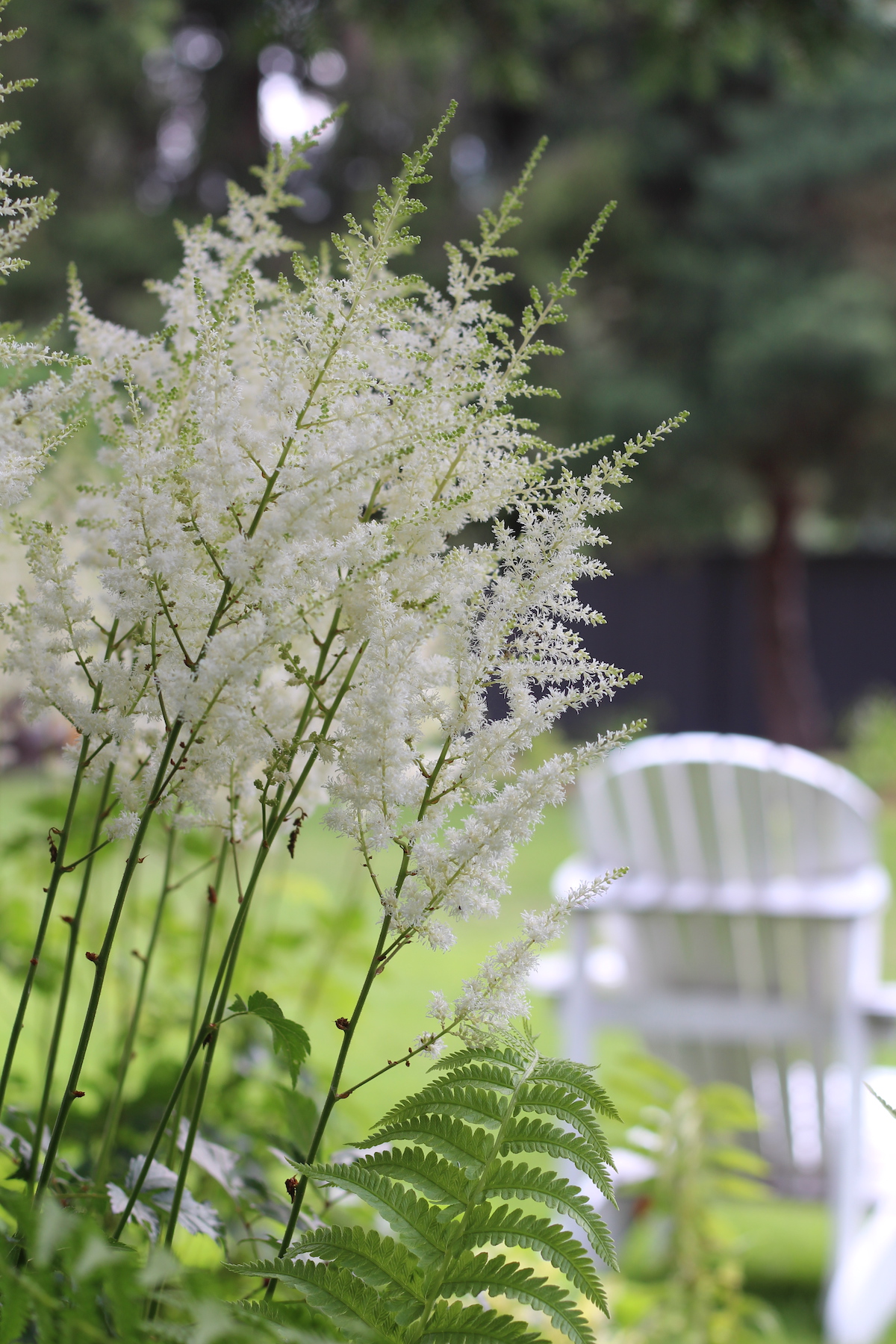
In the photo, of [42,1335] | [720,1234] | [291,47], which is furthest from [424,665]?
[291,47]

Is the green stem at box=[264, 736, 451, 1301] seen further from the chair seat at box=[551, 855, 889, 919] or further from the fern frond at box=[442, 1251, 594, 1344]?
the chair seat at box=[551, 855, 889, 919]

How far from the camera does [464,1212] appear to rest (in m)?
0.55

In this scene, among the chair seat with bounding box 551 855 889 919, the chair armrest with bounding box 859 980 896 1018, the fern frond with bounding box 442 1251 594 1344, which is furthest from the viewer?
the chair seat with bounding box 551 855 889 919

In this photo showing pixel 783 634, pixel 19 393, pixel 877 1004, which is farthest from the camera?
pixel 783 634

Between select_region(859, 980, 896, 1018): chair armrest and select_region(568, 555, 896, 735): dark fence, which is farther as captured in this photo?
select_region(568, 555, 896, 735): dark fence

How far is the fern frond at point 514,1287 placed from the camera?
499 mm

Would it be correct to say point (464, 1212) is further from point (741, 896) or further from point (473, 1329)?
point (741, 896)

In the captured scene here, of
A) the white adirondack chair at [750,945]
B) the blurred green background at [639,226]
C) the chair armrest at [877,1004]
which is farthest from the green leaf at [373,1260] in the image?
the blurred green background at [639,226]

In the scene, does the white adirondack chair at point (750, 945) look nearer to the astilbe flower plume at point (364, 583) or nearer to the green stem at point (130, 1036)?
the green stem at point (130, 1036)

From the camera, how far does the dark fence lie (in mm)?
11367

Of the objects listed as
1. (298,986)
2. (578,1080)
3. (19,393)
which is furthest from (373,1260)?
(298,986)

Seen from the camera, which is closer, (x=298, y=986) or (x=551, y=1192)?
(x=551, y=1192)

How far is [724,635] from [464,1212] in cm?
1139

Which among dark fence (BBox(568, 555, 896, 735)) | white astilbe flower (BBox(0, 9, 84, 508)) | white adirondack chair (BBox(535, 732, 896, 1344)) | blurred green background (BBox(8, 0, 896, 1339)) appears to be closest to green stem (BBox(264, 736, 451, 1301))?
white astilbe flower (BBox(0, 9, 84, 508))
